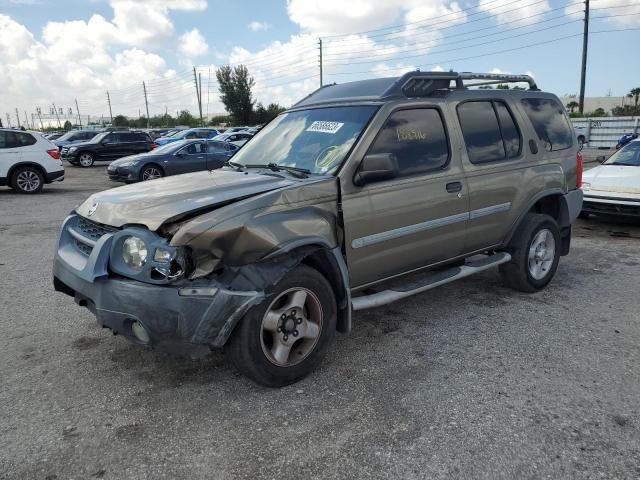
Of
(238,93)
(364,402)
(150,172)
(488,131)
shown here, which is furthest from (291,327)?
(238,93)

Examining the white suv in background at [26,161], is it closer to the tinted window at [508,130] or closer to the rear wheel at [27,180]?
the rear wheel at [27,180]

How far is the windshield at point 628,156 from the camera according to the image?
9.05 metres

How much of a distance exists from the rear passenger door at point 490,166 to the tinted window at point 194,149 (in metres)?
Result: 12.4

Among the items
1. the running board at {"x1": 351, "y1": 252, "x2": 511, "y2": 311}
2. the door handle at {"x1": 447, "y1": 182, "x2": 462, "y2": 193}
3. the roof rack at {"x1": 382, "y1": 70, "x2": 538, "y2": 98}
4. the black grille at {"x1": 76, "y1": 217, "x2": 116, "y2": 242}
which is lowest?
the running board at {"x1": 351, "y1": 252, "x2": 511, "y2": 311}

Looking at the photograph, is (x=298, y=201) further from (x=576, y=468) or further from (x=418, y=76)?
(x=576, y=468)

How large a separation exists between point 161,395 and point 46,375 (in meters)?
0.91

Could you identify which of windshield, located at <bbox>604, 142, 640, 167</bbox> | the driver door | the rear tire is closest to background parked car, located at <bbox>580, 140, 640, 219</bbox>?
windshield, located at <bbox>604, 142, 640, 167</bbox>

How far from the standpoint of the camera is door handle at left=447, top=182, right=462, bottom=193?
421 centimetres

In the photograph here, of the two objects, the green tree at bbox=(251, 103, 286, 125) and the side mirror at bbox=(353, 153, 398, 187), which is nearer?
the side mirror at bbox=(353, 153, 398, 187)

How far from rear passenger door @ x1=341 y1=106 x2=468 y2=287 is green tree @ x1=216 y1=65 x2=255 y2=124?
59.6 metres

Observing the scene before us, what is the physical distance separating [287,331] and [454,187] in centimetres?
190

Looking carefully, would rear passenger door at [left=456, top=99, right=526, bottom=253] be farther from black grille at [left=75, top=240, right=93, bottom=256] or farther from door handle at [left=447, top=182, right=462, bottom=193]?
black grille at [left=75, top=240, right=93, bottom=256]

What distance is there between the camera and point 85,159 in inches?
917

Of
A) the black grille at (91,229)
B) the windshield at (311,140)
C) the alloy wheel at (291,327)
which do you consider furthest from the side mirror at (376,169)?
the black grille at (91,229)
